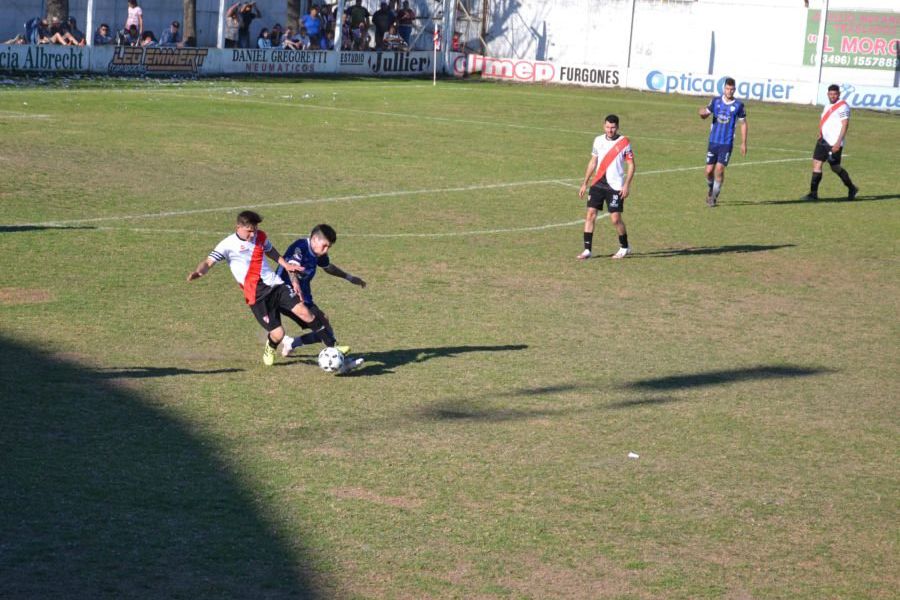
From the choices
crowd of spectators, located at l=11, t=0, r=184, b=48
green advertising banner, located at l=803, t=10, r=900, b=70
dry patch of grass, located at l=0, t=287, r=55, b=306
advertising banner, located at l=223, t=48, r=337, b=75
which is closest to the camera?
dry patch of grass, located at l=0, t=287, r=55, b=306

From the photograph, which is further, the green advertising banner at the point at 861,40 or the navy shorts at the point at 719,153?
the green advertising banner at the point at 861,40

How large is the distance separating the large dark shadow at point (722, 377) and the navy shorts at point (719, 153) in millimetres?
11702

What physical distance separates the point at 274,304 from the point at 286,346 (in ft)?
1.77

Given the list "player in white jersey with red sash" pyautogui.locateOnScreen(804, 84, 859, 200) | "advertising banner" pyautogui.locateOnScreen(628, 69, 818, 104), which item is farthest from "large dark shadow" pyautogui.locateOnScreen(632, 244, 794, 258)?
"advertising banner" pyautogui.locateOnScreen(628, 69, 818, 104)

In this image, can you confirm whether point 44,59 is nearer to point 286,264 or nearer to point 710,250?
point 710,250

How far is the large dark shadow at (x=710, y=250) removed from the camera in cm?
1955

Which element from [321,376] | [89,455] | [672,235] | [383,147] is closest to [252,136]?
[383,147]

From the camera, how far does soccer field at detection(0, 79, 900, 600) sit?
7.98 metres

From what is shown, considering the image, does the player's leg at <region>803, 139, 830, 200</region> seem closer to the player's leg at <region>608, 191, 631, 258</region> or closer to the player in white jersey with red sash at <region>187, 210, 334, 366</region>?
the player's leg at <region>608, 191, 631, 258</region>

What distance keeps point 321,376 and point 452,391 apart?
4.24 feet

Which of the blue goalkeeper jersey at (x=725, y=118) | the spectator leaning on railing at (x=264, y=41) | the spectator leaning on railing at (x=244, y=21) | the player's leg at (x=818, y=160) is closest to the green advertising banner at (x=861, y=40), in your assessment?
the spectator leaning on railing at (x=264, y=41)

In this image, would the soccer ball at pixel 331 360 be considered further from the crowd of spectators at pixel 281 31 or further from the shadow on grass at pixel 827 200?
the crowd of spectators at pixel 281 31

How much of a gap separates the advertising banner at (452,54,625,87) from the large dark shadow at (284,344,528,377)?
1584 inches

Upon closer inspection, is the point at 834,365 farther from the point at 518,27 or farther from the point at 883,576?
the point at 518,27
